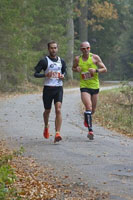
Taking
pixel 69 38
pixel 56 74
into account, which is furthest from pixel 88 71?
pixel 69 38

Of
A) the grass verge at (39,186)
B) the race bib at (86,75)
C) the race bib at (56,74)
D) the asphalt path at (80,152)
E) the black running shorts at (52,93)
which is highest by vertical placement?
the race bib at (56,74)

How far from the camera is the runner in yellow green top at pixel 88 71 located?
1105 cm

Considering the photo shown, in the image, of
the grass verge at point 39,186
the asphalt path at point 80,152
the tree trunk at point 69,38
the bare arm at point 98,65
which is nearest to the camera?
the grass verge at point 39,186

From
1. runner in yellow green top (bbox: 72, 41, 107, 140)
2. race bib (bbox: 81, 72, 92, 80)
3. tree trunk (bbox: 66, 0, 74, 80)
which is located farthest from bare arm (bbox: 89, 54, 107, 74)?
tree trunk (bbox: 66, 0, 74, 80)

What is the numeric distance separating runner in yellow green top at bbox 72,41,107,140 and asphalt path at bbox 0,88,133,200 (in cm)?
61

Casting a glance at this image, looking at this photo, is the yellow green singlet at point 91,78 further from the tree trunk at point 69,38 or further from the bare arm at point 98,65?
the tree trunk at point 69,38

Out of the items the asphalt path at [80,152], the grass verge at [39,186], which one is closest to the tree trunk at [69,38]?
the asphalt path at [80,152]

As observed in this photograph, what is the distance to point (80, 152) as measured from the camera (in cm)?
930

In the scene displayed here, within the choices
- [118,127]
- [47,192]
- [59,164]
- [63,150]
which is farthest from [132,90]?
[47,192]

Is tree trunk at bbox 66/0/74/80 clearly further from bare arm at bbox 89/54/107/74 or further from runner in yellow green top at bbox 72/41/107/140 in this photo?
bare arm at bbox 89/54/107/74

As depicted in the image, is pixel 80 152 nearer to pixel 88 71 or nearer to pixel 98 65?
pixel 88 71

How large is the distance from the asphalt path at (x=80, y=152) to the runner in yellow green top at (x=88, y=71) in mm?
613

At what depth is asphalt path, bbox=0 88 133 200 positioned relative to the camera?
22.8ft

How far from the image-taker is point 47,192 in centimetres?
622
